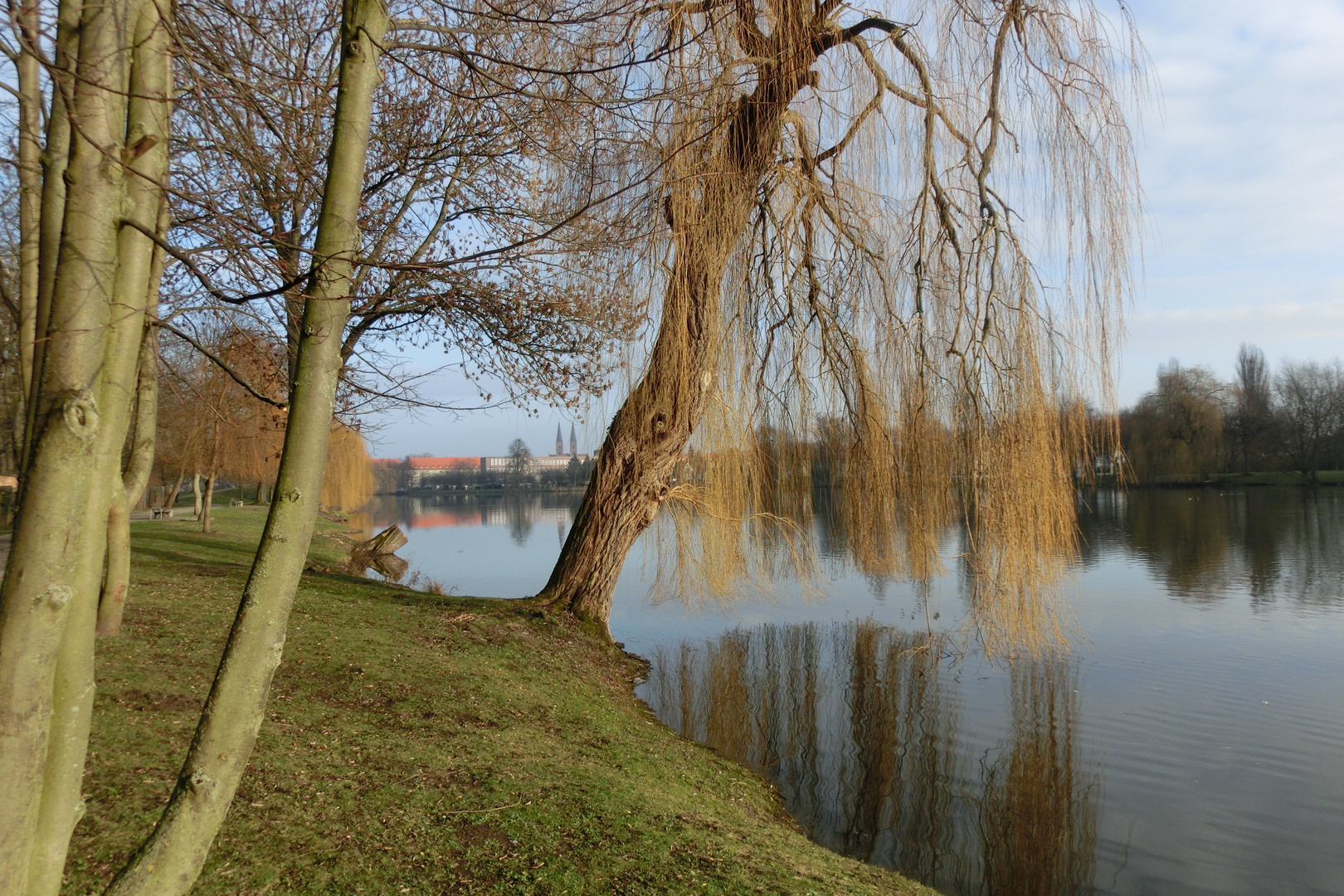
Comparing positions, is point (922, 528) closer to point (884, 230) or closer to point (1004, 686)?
point (884, 230)

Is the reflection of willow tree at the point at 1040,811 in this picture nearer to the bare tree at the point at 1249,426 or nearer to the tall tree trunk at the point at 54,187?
the tall tree trunk at the point at 54,187

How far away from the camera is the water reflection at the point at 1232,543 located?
521 inches

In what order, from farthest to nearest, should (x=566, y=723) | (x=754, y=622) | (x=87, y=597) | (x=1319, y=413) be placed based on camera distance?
1. (x=1319, y=413)
2. (x=754, y=622)
3. (x=566, y=723)
4. (x=87, y=597)

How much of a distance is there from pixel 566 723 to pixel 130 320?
14.1ft

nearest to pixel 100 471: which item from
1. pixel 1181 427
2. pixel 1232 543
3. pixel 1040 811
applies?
pixel 1040 811

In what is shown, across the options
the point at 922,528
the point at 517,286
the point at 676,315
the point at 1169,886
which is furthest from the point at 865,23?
the point at 1169,886

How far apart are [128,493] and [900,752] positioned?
19.7 feet

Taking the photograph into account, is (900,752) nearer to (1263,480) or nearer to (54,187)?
(54,187)

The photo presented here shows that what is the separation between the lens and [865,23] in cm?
597

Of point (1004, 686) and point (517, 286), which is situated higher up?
point (517, 286)

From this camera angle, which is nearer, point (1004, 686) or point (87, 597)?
point (87, 597)

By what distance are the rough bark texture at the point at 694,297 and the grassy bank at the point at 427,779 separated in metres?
2.00

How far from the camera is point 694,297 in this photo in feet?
19.8

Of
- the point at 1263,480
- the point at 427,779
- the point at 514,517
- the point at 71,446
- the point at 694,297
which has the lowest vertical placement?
the point at 514,517
